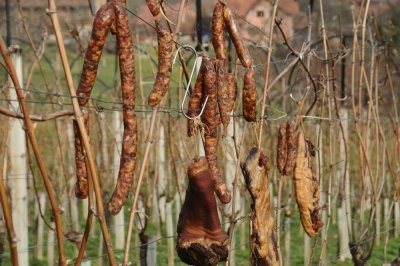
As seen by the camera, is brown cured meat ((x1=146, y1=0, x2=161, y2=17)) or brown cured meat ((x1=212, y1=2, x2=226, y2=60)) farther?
brown cured meat ((x1=212, y1=2, x2=226, y2=60))

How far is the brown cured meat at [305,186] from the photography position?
2621 millimetres

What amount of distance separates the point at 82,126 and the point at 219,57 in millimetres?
701

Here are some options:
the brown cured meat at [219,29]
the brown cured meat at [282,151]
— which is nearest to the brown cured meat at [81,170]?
the brown cured meat at [219,29]

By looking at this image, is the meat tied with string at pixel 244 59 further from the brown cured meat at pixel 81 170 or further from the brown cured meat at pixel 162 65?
the brown cured meat at pixel 81 170

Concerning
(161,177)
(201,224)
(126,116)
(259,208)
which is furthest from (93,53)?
(161,177)

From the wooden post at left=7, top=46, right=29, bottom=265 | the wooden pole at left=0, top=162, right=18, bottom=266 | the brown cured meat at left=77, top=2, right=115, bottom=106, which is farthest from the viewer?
the wooden post at left=7, top=46, right=29, bottom=265

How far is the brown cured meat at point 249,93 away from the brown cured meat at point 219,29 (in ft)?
0.28

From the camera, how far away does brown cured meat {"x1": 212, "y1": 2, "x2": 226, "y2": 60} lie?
217 cm

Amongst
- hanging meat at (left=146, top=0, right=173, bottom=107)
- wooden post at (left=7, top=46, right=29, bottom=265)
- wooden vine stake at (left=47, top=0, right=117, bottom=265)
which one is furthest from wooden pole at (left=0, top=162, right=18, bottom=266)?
wooden post at (left=7, top=46, right=29, bottom=265)

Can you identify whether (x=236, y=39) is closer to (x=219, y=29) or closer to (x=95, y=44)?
(x=219, y=29)

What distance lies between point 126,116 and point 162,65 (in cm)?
19

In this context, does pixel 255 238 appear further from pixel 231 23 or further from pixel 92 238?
pixel 92 238

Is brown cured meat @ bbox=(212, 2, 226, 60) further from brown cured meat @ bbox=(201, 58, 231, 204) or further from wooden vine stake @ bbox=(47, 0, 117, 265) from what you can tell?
wooden vine stake @ bbox=(47, 0, 117, 265)

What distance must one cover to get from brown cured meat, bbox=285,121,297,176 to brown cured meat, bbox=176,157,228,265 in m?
0.65
